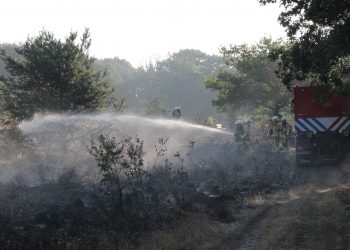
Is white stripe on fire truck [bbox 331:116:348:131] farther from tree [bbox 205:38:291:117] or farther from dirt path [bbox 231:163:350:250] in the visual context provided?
tree [bbox 205:38:291:117]

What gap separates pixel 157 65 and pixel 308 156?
91066 mm

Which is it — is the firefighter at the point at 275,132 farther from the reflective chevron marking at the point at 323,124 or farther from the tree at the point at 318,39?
the tree at the point at 318,39

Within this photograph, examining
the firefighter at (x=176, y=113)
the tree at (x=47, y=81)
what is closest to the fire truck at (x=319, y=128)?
the tree at (x=47, y=81)

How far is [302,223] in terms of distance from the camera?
→ 1028 cm

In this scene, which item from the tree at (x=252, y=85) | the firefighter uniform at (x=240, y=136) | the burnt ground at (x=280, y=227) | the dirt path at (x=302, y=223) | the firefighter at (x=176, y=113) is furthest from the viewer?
the firefighter at (x=176, y=113)

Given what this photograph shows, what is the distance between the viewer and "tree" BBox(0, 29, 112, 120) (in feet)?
76.0

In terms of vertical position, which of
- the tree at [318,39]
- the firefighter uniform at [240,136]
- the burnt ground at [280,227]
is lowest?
the burnt ground at [280,227]

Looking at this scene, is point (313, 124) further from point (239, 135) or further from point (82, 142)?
point (82, 142)

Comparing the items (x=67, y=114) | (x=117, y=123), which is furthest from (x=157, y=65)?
(x=67, y=114)

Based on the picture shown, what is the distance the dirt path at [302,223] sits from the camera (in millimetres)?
8750

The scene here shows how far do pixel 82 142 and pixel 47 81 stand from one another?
4.51m

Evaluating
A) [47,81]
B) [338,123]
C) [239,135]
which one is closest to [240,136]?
[239,135]

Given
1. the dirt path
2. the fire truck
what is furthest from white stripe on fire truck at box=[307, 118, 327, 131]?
the dirt path

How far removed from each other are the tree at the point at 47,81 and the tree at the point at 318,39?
13.1m
